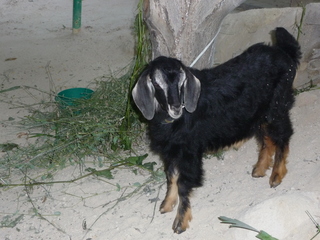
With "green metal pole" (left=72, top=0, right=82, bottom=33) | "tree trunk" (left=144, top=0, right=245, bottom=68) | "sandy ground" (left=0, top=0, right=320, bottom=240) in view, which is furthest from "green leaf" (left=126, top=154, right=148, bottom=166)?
"green metal pole" (left=72, top=0, right=82, bottom=33)

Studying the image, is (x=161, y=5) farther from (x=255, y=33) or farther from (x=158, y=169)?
(x=255, y=33)

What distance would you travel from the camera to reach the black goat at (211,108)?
3.24 m

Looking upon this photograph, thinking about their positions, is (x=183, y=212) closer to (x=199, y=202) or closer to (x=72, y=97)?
(x=199, y=202)

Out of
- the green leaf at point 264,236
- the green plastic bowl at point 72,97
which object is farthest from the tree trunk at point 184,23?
the green leaf at point 264,236

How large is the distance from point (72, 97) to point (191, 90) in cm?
241

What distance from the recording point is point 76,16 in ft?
24.1

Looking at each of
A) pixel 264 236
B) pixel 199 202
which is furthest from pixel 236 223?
pixel 199 202

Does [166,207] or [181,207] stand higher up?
[181,207]

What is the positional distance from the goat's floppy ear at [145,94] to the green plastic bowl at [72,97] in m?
1.75

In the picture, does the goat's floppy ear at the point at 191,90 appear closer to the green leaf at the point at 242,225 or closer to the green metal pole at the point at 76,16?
the green leaf at the point at 242,225

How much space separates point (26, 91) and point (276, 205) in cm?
358

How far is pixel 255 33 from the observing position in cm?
566

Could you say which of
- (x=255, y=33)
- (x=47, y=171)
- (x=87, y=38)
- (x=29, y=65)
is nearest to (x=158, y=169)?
(x=47, y=171)

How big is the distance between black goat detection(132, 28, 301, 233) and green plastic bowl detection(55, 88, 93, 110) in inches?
60.8
